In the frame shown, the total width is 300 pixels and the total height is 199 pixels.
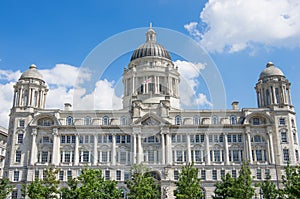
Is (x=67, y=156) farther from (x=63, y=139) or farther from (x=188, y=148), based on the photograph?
(x=188, y=148)

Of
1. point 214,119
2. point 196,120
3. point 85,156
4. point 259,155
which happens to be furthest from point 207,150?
point 85,156

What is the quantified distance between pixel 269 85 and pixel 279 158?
55.4 ft

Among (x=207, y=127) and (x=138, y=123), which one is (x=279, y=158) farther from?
(x=138, y=123)

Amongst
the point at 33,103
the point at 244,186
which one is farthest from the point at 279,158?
the point at 33,103

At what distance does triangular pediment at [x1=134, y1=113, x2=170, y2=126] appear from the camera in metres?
77.7

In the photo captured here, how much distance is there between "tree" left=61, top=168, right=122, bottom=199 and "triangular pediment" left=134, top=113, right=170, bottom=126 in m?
21.8

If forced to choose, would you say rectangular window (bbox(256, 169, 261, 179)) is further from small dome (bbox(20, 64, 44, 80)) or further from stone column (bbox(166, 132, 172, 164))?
small dome (bbox(20, 64, 44, 80))

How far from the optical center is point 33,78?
83.1m

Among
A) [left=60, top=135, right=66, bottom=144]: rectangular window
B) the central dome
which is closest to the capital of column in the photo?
[left=60, top=135, right=66, bottom=144]: rectangular window

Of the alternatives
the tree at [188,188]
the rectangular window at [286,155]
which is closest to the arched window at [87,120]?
the tree at [188,188]

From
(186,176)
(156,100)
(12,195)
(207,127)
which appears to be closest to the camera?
(186,176)

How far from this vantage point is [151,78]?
9119 centimetres

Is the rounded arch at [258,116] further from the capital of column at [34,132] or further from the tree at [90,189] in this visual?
the capital of column at [34,132]

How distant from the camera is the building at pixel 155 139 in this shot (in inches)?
2963
